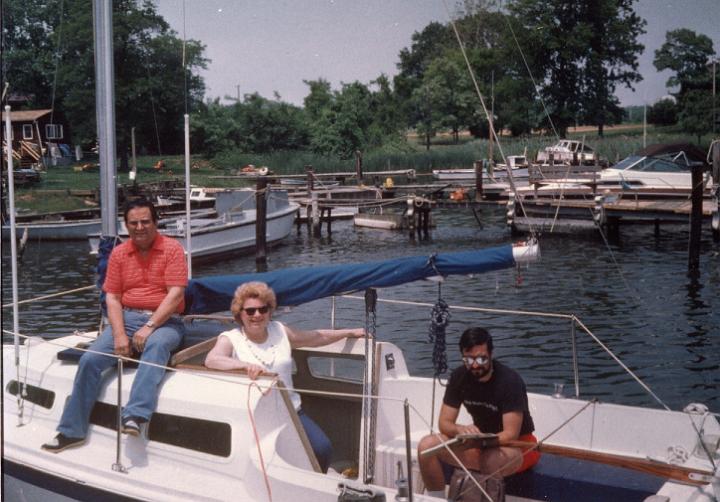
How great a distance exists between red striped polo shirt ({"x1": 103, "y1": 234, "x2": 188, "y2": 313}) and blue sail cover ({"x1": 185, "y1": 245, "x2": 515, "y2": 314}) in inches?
25.1

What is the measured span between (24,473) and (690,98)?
52.7m

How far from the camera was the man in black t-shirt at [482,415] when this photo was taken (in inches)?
223

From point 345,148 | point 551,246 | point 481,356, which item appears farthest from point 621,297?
point 345,148

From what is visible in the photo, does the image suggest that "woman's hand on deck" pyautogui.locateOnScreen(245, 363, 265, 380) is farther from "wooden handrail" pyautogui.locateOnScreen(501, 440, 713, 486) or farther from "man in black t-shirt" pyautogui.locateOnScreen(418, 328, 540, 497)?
"wooden handrail" pyautogui.locateOnScreen(501, 440, 713, 486)

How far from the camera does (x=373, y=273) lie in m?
6.32

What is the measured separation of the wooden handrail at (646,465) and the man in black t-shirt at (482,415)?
12 cm

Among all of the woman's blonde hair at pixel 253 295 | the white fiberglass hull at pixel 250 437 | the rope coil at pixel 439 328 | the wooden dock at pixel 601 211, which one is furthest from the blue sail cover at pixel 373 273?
the wooden dock at pixel 601 211

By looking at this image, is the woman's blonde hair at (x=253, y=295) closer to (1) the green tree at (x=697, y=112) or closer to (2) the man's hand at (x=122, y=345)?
(2) the man's hand at (x=122, y=345)

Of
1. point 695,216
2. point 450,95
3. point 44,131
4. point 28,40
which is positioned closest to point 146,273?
point 695,216

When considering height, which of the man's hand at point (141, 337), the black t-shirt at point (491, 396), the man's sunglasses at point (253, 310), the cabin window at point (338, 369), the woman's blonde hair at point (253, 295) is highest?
the woman's blonde hair at point (253, 295)

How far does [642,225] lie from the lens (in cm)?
3550

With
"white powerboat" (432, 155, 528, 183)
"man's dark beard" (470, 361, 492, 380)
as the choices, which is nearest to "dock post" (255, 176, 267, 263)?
"man's dark beard" (470, 361, 492, 380)

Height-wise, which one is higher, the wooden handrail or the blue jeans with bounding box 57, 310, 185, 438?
the blue jeans with bounding box 57, 310, 185, 438

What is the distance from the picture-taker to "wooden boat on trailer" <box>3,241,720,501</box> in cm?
582
